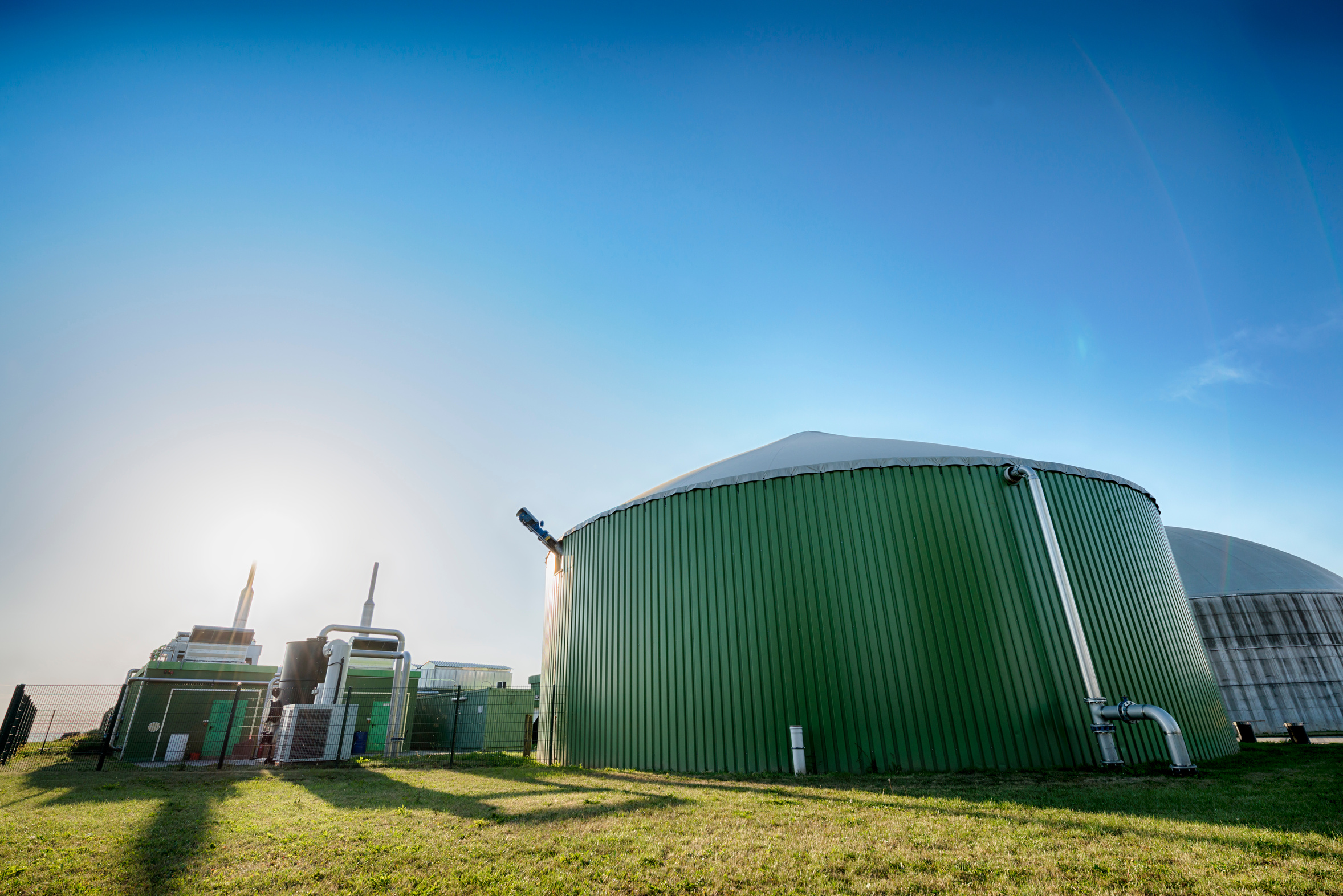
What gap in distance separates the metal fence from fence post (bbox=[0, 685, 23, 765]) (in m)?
0.03

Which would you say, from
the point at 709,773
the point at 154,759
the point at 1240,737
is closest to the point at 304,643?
the point at 154,759

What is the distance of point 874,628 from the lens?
504 inches

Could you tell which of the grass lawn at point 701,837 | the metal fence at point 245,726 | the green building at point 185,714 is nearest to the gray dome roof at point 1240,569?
the grass lawn at point 701,837

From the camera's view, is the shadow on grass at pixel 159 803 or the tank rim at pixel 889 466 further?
the tank rim at pixel 889 466

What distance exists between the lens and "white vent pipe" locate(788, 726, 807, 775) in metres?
12.1

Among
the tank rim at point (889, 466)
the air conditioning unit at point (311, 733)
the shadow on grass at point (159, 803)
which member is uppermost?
the tank rim at point (889, 466)

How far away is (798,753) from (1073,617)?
6446 mm

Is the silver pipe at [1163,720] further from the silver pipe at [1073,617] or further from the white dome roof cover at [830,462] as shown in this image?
the white dome roof cover at [830,462]

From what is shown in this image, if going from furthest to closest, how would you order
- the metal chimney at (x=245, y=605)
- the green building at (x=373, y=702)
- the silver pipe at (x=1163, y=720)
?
the metal chimney at (x=245, y=605) → the green building at (x=373, y=702) → the silver pipe at (x=1163, y=720)

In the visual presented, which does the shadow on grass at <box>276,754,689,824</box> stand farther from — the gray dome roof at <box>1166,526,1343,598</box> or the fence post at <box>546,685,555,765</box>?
the gray dome roof at <box>1166,526,1343,598</box>

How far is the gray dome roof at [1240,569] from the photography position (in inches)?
1068

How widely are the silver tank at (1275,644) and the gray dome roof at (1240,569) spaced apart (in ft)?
0.18

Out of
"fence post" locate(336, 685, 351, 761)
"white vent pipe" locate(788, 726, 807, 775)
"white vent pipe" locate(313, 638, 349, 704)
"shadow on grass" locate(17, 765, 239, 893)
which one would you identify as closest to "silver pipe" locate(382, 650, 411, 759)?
"white vent pipe" locate(313, 638, 349, 704)

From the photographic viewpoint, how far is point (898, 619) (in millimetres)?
12773
